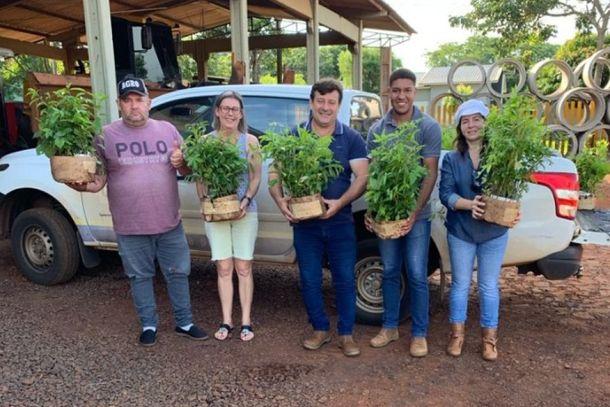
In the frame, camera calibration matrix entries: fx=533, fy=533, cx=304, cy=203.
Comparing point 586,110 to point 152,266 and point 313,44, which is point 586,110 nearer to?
point 313,44

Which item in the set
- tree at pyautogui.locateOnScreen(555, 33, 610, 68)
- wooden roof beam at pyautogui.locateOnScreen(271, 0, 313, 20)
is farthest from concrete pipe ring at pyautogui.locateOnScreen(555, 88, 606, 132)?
tree at pyautogui.locateOnScreen(555, 33, 610, 68)

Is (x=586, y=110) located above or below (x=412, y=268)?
above

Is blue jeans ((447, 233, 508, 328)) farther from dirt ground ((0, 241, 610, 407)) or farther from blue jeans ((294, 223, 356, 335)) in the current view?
blue jeans ((294, 223, 356, 335))

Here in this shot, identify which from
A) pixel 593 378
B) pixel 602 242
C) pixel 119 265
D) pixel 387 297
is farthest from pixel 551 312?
pixel 119 265

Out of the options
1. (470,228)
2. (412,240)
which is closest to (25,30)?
(412,240)

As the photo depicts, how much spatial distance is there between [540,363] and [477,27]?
1983 centimetres

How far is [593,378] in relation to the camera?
11.2 feet

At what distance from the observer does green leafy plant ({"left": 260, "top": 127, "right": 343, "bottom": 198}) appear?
11.0ft

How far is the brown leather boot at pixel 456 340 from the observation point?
373 centimetres

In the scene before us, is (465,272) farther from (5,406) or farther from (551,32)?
(551,32)

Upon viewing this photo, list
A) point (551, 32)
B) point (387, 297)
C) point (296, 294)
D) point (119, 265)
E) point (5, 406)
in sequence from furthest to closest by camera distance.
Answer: point (551, 32)
point (119, 265)
point (296, 294)
point (387, 297)
point (5, 406)

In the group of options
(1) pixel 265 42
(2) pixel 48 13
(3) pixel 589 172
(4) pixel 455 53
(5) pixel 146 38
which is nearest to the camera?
(3) pixel 589 172

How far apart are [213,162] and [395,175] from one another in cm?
122

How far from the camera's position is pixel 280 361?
12.1 ft
